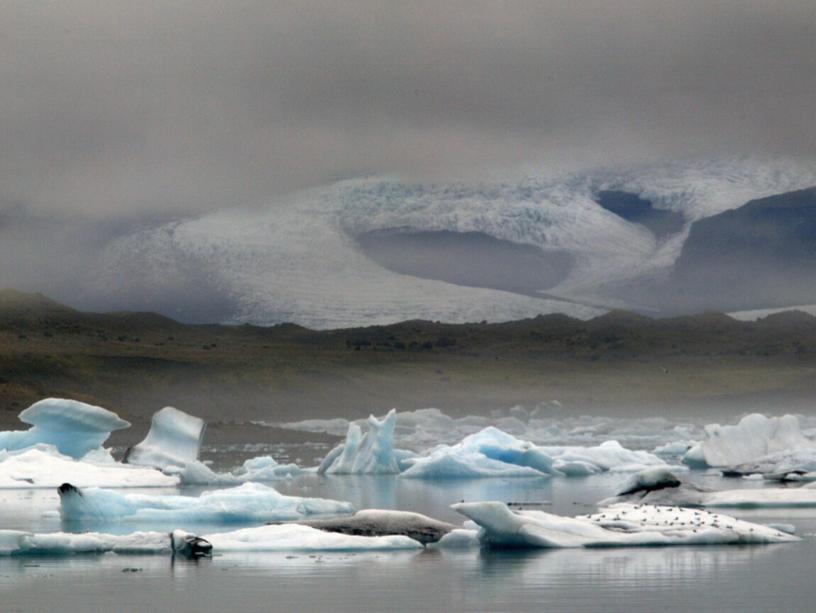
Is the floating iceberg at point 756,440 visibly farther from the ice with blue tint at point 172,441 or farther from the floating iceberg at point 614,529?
the floating iceberg at point 614,529

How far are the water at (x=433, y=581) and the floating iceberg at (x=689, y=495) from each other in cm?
350

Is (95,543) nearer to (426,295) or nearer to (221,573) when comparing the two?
(221,573)

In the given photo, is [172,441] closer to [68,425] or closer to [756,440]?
[68,425]

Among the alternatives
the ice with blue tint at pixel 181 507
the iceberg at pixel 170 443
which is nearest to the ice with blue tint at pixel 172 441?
the iceberg at pixel 170 443

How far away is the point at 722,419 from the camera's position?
3273 inches

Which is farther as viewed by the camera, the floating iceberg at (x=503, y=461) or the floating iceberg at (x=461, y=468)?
the floating iceberg at (x=503, y=461)

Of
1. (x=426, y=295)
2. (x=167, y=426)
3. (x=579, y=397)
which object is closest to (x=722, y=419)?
(x=579, y=397)

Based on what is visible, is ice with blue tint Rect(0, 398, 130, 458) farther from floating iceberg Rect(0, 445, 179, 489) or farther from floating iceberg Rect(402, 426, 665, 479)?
floating iceberg Rect(402, 426, 665, 479)

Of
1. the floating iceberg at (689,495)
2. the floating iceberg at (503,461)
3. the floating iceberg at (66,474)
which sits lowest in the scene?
the floating iceberg at (689,495)

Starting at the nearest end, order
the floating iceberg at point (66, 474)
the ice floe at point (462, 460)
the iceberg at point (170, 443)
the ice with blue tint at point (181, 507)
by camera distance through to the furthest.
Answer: the ice with blue tint at point (181, 507), the floating iceberg at point (66, 474), the ice floe at point (462, 460), the iceberg at point (170, 443)

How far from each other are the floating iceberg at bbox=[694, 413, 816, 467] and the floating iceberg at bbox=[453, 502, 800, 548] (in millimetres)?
16092

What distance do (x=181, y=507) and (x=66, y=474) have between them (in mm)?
11299

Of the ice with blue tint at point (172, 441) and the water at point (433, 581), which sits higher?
the ice with blue tint at point (172, 441)

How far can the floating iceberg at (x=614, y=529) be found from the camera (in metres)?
15.1
